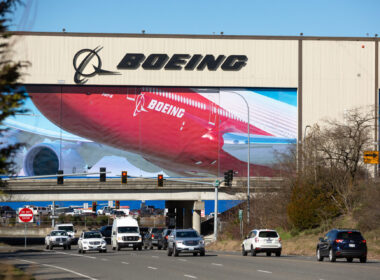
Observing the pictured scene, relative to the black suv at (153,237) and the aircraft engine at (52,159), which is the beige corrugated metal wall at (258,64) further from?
the black suv at (153,237)

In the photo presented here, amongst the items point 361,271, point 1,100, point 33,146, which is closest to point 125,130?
point 33,146

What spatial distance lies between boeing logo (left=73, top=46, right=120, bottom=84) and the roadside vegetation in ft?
97.7

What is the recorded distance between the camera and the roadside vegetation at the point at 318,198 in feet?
174

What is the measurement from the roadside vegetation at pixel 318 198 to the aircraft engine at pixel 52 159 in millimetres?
25656

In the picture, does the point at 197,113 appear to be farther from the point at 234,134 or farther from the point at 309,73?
the point at 309,73

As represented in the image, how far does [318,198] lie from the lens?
5791 centimetres

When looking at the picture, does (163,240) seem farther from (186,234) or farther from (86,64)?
(86,64)

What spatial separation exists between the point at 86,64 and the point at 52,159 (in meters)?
12.1

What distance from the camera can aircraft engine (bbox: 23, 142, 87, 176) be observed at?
86562mm

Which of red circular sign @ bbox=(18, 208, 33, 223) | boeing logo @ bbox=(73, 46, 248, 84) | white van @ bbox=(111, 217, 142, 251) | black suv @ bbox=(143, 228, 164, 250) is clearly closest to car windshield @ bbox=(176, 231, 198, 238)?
white van @ bbox=(111, 217, 142, 251)

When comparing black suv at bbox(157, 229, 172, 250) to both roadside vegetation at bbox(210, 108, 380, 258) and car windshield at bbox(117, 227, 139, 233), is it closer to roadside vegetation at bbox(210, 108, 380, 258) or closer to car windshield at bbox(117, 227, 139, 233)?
car windshield at bbox(117, 227, 139, 233)

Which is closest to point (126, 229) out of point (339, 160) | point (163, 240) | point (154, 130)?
point (163, 240)

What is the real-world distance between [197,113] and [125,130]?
8926mm

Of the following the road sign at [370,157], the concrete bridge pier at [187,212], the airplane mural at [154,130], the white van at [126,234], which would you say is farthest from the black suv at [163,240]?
the airplane mural at [154,130]
